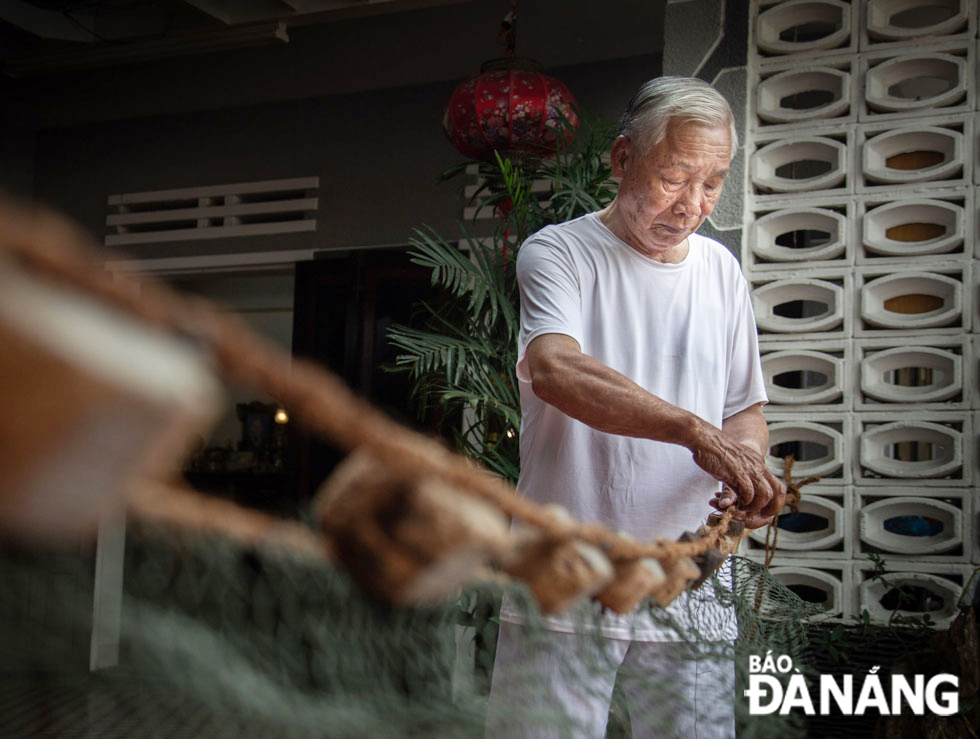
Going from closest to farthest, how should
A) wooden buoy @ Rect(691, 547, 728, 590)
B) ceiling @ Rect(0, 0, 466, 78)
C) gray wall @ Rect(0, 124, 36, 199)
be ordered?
wooden buoy @ Rect(691, 547, 728, 590) < ceiling @ Rect(0, 0, 466, 78) < gray wall @ Rect(0, 124, 36, 199)

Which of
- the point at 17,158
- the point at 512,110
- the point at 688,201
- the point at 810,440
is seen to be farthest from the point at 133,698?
the point at 17,158

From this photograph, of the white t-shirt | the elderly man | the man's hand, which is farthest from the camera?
the white t-shirt

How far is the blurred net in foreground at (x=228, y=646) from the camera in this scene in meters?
0.34

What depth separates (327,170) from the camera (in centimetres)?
559

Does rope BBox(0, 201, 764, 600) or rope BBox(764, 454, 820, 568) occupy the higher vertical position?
rope BBox(0, 201, 764, 600)

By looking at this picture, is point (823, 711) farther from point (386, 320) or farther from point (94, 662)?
point (386, 320)

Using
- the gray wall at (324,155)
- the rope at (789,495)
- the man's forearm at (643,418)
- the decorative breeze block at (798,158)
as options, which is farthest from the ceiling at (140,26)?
the man's forearm at (643,418)

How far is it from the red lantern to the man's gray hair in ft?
6.35

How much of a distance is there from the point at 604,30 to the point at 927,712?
136 inches

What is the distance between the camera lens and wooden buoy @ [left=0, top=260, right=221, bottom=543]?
0.70 ft

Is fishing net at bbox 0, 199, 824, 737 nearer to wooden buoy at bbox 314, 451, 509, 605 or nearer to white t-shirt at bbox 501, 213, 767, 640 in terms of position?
wooden buoy at bbox 314, 451, 509, 605

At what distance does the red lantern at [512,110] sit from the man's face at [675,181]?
6.54 feet

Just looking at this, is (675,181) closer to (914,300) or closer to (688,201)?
(688,201)

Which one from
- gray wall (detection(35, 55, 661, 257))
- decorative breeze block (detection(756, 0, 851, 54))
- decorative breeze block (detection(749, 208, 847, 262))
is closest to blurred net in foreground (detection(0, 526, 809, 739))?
decorative breeze block (detection(749, 208, 847, 262))
